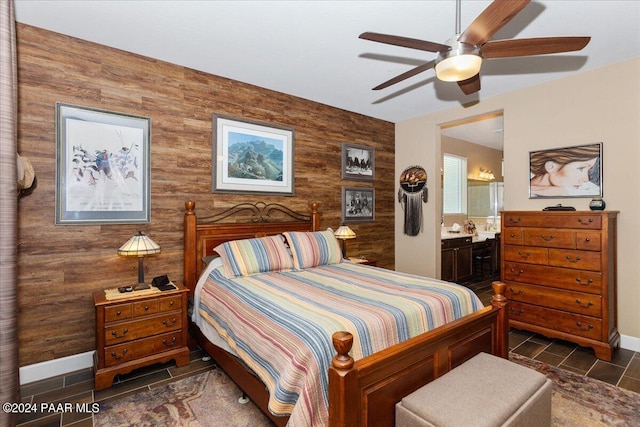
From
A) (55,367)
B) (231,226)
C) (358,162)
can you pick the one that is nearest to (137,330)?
(55,367)

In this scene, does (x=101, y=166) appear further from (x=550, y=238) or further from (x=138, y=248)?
(x=550, y=238)

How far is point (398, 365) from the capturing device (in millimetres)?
1580

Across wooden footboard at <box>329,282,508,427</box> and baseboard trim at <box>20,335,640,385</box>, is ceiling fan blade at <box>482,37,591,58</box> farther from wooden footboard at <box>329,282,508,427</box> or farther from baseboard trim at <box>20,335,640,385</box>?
baseboard trim at <box>20,335,640,385</box>

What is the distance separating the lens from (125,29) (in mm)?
2602

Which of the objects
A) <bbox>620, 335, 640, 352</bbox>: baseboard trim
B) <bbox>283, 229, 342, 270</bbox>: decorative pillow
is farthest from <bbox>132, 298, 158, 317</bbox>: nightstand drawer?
<bbox>620, 335, 640, 352</bbox>: baseboard trim

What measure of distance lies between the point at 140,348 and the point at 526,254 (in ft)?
12.6

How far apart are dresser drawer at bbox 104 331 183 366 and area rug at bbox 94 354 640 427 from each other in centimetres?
31

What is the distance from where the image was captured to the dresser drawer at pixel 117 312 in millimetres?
2420

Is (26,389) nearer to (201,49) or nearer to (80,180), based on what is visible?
(80,180)

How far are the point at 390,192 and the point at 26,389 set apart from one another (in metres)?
4.76

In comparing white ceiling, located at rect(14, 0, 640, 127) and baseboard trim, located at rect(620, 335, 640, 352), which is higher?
white ceiling, located at rect(14, 0, 640, 127)

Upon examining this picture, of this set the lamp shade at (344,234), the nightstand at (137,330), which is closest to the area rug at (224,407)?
the nightstand at (137,330)

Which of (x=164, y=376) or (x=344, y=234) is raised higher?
(x=344, y=234)

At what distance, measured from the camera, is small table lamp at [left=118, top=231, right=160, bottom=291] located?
257 cm
